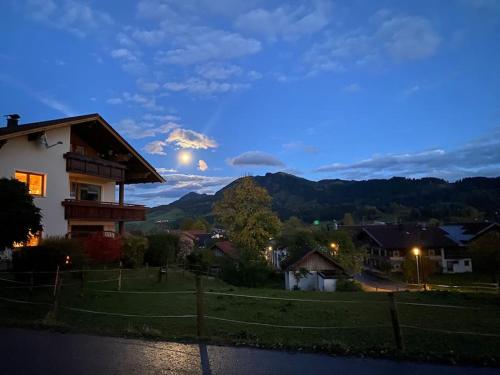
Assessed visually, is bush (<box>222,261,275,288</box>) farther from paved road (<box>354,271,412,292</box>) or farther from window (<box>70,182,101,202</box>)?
paved road (<box>354,271,412,292</box>)

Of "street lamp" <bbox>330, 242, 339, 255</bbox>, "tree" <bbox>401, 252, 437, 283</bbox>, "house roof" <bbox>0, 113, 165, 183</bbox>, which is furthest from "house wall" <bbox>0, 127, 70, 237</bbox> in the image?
"tree" <bbox>401, 252, 437, 283</bbox>

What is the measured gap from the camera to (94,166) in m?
28.9

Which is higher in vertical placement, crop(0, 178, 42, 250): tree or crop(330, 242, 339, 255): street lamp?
crop(0, 178, 42, 250): tree

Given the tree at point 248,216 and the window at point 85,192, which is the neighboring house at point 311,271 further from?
the window at point 85,192

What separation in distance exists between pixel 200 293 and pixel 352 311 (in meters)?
8.41

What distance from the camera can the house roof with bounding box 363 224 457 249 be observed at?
6181cm

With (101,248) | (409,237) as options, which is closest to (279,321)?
(101,248)

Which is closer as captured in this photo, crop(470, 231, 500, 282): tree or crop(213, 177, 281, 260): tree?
crop(213, 177, 281, 260): tree

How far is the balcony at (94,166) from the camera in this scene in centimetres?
2666

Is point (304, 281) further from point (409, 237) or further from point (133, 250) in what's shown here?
point (409, 237)

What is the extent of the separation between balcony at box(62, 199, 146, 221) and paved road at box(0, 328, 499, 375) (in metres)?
18.9

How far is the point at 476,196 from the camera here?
7037 inches

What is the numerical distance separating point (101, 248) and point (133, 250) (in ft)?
14.0

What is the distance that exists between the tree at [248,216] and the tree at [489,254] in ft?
88.9
